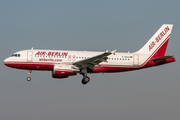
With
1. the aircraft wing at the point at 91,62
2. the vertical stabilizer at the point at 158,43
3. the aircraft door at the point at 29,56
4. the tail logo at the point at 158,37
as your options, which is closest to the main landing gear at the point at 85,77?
the aircraft wing at the point at 91,62

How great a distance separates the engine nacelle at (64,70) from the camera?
4278cm

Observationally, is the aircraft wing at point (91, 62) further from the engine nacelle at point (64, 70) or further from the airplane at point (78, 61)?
the engine nacelle at point (64, 70)

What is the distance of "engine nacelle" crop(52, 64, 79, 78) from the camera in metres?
42.8

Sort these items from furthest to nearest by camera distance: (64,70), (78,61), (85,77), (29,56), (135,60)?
(135,60) → (85,77) → (29,56) → (64,70) → (78,61)

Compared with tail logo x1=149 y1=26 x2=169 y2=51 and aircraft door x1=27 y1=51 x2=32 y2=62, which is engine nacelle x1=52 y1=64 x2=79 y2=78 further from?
tail logo x1=149 y1=26 x2=169 y2=51

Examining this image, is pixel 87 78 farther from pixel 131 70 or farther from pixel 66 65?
pixel 131 70

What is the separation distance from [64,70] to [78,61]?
2191 millimetres

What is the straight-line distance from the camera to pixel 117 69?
1806 inches

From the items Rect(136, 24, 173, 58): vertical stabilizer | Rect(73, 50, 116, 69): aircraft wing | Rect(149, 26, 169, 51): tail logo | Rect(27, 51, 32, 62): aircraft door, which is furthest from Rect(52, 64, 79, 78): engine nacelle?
Rect(149, 26, 169, 51): tail logo

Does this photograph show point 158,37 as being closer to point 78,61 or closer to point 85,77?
point 85,77

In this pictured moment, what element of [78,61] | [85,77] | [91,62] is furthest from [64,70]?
[91,62]

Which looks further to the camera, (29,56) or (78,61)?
(29,56)

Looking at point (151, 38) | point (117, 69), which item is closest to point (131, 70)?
point (117, 69)

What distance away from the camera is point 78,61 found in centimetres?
4278
